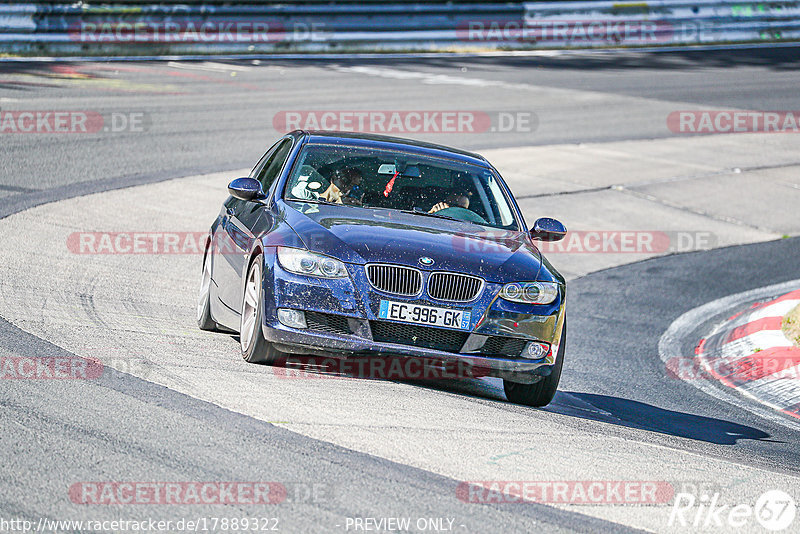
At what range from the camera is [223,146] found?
1719 centimetres

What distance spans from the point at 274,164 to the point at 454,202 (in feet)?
4.68

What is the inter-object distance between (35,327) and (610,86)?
20.0 m

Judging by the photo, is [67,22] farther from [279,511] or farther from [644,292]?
[279,511]

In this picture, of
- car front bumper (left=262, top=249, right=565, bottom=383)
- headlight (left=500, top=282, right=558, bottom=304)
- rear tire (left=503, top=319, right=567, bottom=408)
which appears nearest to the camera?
car front bumper (left=262, top=249, right=565, bottom=383)

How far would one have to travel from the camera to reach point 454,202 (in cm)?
840

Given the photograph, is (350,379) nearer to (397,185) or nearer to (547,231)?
(397,185)

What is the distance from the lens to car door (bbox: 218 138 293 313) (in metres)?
7.86

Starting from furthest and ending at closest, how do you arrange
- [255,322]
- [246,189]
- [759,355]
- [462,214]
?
1. [759,355]
2. [462,214]
3. [246,189]
4. [255,322]

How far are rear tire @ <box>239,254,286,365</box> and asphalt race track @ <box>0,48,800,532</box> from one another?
0.40ft

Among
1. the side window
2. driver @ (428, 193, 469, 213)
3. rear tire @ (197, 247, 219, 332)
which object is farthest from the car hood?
rear tire @ (197, 247, 219, 332)

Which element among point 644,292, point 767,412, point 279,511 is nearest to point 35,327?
point 279,511

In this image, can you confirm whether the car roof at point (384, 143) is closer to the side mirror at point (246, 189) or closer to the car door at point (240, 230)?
the car door at point (240, 230)

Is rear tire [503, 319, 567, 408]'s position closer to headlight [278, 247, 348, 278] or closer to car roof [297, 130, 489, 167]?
headlight [278, 247, 348, 278]

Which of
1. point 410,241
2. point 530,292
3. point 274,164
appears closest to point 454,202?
point 410,241
